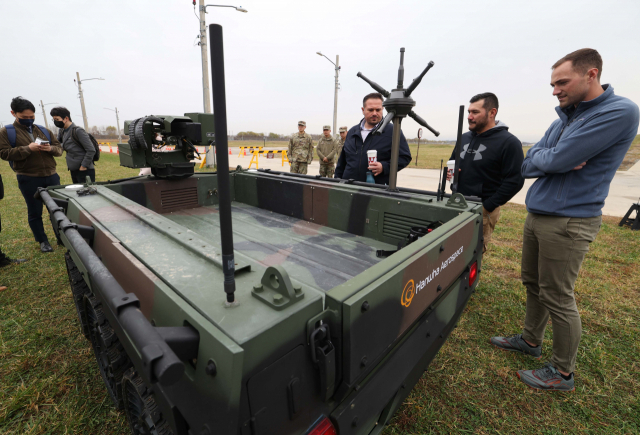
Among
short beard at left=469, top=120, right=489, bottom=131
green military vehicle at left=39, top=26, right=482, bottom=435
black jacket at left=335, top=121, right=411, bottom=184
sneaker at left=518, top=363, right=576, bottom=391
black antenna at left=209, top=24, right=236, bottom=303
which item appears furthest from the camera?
black jacket at left=335, top=121, right=411, bottom=184

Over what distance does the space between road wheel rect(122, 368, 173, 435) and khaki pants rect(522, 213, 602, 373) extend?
8.29 feet

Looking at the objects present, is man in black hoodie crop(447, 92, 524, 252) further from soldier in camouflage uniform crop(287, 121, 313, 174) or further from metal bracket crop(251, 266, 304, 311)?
soldier in camouflage uniform crop(287, 121, 313, 174)

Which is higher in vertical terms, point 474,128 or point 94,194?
point 474,128

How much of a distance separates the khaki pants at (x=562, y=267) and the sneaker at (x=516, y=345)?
319mm

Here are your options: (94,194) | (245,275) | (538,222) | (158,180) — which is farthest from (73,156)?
(538,222)

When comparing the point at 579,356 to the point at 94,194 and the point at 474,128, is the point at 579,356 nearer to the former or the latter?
the point at 474,128

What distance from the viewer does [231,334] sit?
3.02 ft

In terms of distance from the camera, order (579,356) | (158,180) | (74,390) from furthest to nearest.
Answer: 1. (158,180)
2. (579,356)
3. (74,390)

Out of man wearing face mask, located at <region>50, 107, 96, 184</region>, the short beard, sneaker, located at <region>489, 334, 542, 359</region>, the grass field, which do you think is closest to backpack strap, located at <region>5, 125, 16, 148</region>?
man wearing face mask, located at <region>50, 107, 96, 184</region>

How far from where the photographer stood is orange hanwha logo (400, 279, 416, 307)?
1.47m

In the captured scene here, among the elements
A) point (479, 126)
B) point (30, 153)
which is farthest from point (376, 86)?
point (30, 153)

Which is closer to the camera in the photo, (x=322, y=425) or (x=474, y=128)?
(x=322, y=425)

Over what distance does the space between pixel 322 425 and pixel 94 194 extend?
2.75 m

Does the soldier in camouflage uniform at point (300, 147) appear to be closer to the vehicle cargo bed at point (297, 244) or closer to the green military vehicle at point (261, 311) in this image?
the vehicle cargo bed at point (297, 244)
